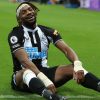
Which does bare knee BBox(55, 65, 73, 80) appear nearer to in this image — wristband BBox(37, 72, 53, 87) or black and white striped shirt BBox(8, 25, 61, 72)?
black and white striped shirt BBox(8, 25, 61, 72)

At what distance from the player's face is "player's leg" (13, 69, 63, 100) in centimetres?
82

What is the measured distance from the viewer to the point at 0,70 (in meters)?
9.70

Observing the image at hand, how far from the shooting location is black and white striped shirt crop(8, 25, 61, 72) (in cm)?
735

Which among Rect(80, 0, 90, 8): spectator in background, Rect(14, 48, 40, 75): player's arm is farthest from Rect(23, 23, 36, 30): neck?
Rect(80, 0, 90, 8): spectator in background

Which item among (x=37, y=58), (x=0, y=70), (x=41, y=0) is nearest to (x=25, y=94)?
(x=37, y=58)

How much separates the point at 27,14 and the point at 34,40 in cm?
45

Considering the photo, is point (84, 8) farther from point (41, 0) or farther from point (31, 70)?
point (31, 70)

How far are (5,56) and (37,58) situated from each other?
4304mm

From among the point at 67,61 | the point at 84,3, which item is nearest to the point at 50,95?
the point at 67,61

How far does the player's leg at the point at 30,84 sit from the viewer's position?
6431 millimetres

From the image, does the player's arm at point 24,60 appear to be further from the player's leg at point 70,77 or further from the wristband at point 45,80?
the player's leg at point 70,77

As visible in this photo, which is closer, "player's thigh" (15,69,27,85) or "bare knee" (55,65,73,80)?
"player's thigh" (15,69,27,85)

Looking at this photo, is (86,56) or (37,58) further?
(86,56)

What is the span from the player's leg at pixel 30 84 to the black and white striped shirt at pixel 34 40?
0.25 metres
